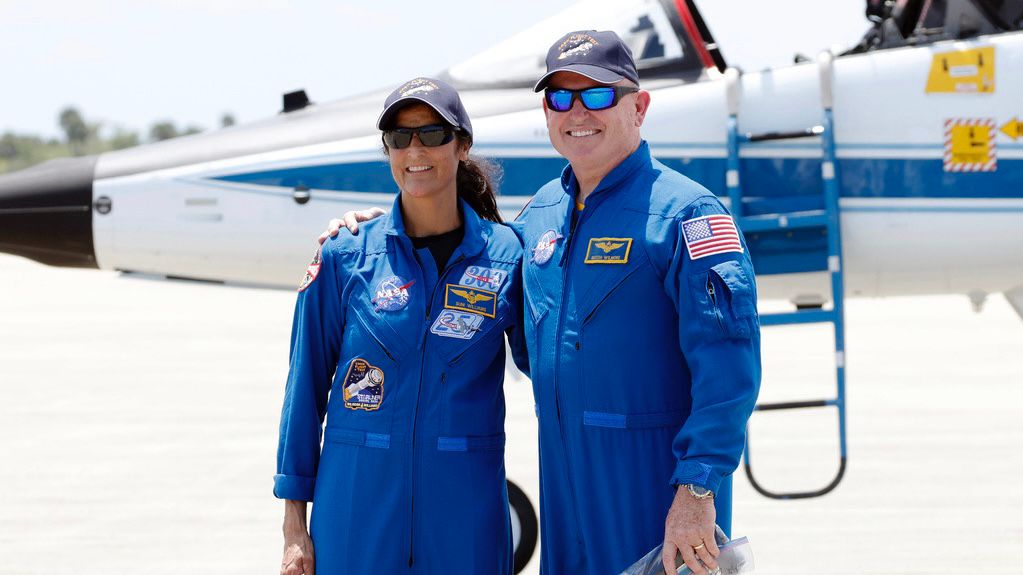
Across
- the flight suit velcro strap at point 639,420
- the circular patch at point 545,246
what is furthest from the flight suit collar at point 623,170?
the flight suit velcro strap at point 639,420

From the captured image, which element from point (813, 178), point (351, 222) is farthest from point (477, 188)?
point (813, 178)

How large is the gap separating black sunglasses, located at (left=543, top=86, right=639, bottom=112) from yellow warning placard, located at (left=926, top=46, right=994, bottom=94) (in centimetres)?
260

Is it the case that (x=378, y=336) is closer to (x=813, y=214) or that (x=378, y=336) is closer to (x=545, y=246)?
(x=545, y=246)

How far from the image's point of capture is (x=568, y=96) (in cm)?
305

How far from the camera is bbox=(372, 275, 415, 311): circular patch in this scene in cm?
311

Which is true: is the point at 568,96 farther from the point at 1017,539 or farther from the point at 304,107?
the point at 1017,539

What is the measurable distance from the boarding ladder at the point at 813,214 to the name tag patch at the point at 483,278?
2082 mm

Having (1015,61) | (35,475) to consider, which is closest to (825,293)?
(1015,61)

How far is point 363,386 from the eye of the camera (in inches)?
122

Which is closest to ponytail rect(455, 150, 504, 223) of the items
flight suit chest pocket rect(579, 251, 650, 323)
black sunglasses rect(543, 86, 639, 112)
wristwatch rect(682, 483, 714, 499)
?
black sunglasses rect(543, 86, 639, 112)

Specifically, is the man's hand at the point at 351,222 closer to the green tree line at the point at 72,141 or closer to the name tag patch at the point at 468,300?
the name tag patch at the point at 468,300

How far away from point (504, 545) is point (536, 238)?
82cm

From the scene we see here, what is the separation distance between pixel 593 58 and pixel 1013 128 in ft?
9.50

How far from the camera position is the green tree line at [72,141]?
260 feet
